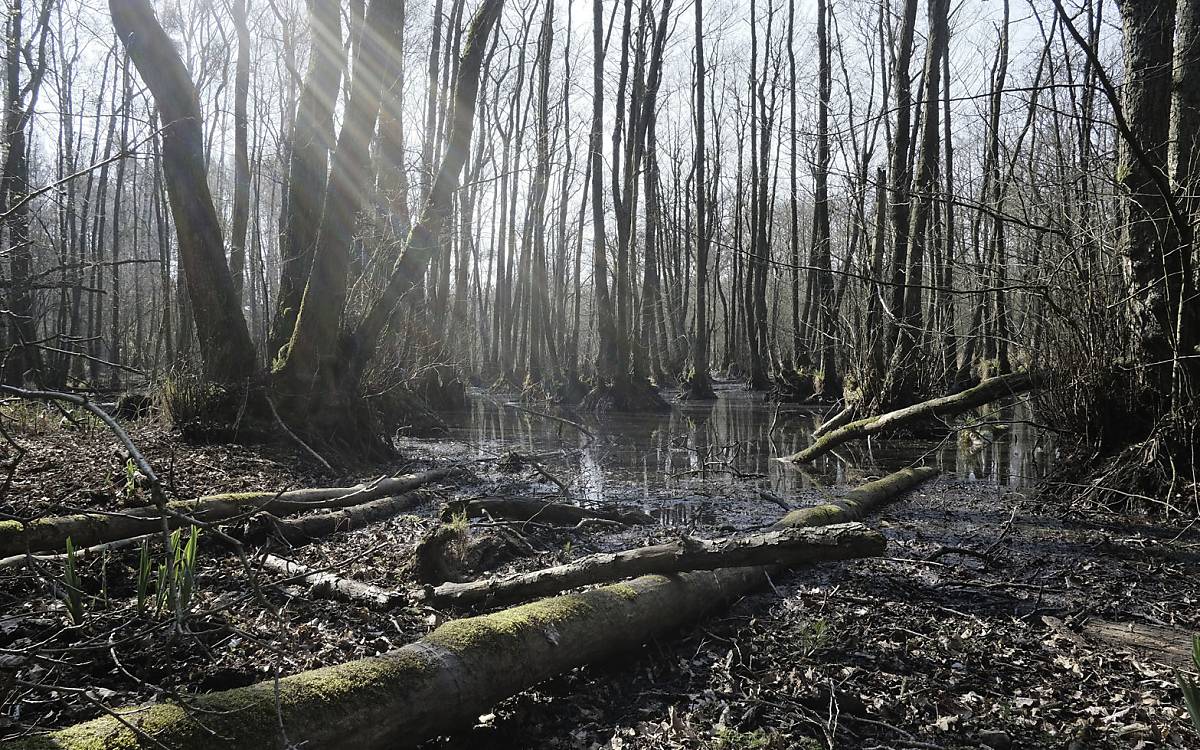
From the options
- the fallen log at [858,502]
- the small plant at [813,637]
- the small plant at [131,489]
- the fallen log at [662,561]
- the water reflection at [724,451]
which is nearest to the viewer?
the small plant at [813,637]

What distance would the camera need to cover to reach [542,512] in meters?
5.77

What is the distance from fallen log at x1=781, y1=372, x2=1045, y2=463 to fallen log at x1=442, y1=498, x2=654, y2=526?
348cm

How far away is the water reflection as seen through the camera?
8133 mm

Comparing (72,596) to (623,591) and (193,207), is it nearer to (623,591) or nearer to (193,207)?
(623,591)

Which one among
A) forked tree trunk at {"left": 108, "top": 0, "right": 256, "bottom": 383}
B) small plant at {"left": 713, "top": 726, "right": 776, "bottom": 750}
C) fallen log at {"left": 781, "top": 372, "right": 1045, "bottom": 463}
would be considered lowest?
small plant at {"left": 713, "top": 726, "right": 776, "bottom": 750}

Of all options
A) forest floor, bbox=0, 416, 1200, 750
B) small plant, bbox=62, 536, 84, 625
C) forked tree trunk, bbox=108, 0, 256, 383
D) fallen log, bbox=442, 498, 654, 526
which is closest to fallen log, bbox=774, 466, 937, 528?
forest floor, bbox=0, 416, 1200, 750

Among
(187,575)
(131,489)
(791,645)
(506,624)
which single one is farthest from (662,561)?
(131,489)

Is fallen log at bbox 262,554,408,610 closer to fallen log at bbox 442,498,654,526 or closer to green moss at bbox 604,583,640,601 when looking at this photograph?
green moss at bbox 604,583,640,601

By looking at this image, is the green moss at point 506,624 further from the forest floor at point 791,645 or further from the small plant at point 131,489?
the small plant at point 131,489

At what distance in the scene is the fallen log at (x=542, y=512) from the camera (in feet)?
18.7

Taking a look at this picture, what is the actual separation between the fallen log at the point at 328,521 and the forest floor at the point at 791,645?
160 mm

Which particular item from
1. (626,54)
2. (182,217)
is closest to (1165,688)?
(182,217)

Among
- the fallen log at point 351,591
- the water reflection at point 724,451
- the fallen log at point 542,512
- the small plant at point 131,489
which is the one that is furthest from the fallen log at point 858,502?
the small plant at point 131,489

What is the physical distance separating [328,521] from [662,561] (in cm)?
303
